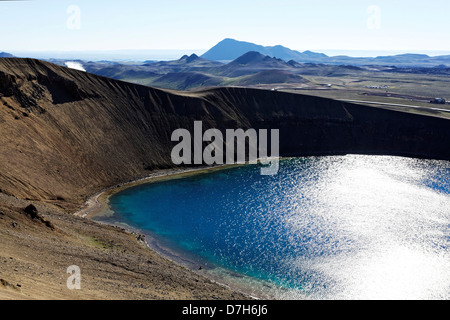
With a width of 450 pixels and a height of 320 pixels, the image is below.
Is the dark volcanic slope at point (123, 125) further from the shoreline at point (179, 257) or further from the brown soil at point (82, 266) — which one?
the brown soil at point (82, 266)

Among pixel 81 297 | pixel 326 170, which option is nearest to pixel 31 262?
pixel 81 297

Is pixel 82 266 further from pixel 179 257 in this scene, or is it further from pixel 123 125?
pixel 123 125

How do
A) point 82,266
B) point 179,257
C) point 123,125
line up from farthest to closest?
point 123,125 < point 179,257 < point 82,266

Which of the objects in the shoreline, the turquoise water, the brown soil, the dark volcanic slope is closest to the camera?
the brown soil

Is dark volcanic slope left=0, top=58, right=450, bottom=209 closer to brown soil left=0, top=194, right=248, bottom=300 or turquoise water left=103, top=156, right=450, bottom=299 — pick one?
turquoise water left=103, top=156, right=450, bottom=299

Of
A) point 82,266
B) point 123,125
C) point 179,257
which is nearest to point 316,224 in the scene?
point 179,257

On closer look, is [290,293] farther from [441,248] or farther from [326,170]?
[326,170]

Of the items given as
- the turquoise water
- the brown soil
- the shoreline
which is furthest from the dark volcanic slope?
the brown soil
